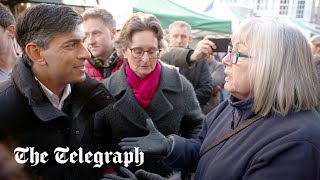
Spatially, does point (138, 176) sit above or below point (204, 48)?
below

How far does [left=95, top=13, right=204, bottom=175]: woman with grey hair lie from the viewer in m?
2.26

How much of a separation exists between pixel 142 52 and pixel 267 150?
124 cm

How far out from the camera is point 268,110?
148 cm

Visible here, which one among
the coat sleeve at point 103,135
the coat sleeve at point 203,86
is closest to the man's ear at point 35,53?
the coat sleeve at point 103,135

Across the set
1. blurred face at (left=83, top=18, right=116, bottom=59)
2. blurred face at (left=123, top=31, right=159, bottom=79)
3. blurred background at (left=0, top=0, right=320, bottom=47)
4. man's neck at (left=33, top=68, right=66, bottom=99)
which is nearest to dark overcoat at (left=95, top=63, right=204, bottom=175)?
blurred face at (left=123, top=31, right=159, bottom=79)

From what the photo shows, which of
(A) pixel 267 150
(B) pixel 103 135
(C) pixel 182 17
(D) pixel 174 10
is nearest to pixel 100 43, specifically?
(B) pixel 103 135

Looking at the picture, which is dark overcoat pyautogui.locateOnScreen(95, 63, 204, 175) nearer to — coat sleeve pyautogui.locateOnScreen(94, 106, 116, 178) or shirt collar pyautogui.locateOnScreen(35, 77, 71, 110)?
coat sleeve pyautogui.locateOnScreen(94, 106, 116, 178)

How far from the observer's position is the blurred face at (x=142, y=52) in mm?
2301

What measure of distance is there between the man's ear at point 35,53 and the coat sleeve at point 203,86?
7.28ft

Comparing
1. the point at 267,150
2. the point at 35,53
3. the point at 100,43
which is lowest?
the point at 267,150

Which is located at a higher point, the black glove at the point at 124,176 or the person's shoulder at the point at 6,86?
the person's shoulder at the point at 6,86

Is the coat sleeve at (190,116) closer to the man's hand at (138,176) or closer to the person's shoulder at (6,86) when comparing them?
the man's hand at (138,176)

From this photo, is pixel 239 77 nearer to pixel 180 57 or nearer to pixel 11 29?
pixel 180 57

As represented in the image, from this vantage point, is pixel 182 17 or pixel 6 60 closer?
pixel 6 60
